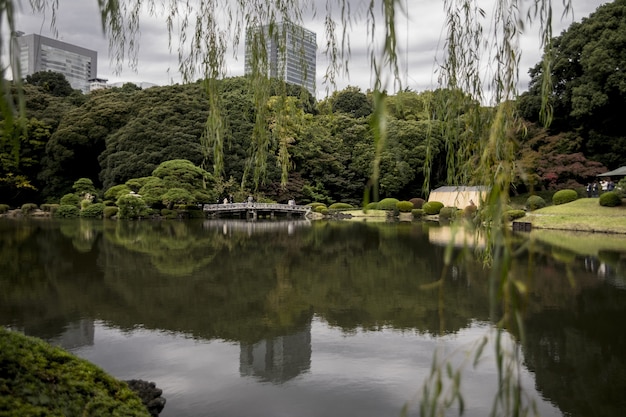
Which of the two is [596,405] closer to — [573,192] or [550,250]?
[550,250]

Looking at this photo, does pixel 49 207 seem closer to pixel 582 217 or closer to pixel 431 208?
pixel 431 208

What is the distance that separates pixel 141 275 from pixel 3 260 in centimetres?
382

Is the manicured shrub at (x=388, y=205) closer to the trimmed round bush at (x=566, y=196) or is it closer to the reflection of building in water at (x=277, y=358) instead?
the trimmed round bush at (x=566, y=196)

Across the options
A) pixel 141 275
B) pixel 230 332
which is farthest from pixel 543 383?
pixel 141 275

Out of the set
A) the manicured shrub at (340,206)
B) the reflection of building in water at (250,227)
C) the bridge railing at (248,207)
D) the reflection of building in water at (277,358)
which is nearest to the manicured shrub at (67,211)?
the bridge railing at (248,207)

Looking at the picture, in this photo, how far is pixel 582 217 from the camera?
64.8 feet

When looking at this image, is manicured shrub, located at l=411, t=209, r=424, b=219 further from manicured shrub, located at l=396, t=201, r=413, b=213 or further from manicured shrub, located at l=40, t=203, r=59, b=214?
manicured shrub, located at l=40, t=203, r=59, b=214

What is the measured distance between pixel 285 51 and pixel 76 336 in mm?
4285

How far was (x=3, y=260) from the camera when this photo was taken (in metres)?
10.7

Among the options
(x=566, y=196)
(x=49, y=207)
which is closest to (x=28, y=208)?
(x=49, y=207)

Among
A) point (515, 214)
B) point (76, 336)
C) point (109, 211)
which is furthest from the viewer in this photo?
point (109, 211)

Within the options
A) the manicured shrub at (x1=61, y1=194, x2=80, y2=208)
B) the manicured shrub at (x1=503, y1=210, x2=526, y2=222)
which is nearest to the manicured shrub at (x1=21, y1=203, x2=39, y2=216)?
the manicured shrub at (x1=61, y1=194, x2=80, y2=208)

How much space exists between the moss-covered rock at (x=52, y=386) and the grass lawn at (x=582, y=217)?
19.3 meters

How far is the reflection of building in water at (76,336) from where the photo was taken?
5078 millimetres
